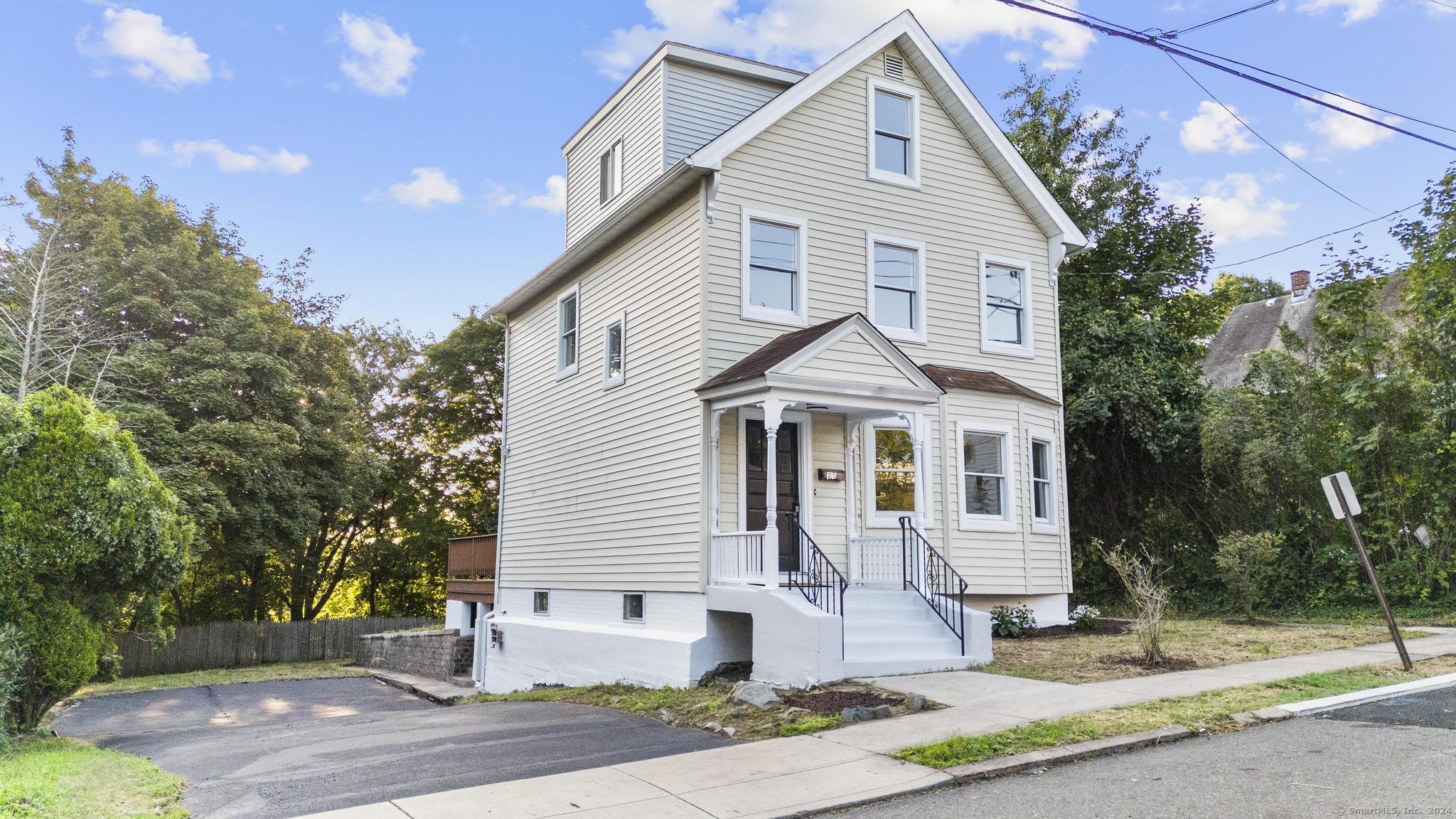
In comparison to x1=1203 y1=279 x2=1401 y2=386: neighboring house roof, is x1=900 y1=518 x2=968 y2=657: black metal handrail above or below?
below

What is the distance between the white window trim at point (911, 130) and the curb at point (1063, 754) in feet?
32.5

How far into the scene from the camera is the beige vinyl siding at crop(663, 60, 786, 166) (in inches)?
640

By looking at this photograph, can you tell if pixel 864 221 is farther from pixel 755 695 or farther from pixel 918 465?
pixel 755 695

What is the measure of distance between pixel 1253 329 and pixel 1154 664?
27.6 metres

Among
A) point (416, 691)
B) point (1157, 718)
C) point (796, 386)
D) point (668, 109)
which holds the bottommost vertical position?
point (416, 691)

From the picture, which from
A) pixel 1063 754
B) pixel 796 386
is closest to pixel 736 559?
pixel 796 386

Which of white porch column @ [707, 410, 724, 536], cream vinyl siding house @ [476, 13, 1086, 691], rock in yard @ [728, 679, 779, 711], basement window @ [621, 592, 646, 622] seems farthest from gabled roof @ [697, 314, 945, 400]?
rock in yard @ [728, 679, 779, 711]

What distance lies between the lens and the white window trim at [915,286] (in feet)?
48.9

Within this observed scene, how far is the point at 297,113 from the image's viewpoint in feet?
67.3

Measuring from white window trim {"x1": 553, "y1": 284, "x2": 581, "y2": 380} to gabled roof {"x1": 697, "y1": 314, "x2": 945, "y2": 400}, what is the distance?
15.7ft

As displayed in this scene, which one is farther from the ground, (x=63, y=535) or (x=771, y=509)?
(x=771, y=509)

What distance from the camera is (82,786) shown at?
6.91 meters

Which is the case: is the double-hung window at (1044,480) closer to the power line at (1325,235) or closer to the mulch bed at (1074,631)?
the mulch bed at (1074,631)

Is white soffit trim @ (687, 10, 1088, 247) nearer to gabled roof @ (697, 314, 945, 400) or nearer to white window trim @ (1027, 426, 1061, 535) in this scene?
gabled roof @ (697, 314, 945, 400)
